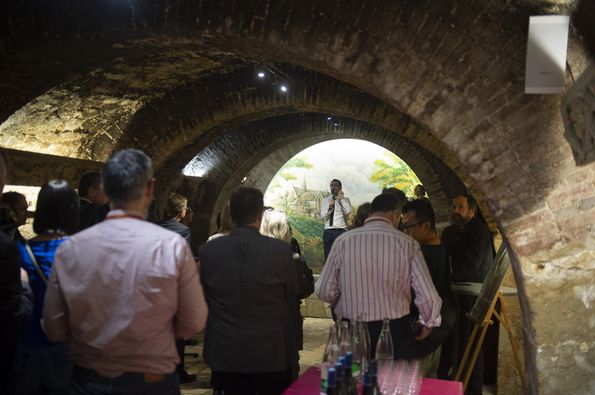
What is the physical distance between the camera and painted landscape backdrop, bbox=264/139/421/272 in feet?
47.8

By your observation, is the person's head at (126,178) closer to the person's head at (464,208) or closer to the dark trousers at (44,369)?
the dark trousers at (44,369)

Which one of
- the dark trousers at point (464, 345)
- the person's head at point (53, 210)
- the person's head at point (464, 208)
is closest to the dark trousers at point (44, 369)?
the person's head at point (53, 210)

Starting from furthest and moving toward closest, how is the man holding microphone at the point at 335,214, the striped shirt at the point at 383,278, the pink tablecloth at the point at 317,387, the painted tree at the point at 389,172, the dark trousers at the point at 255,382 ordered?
the painted tree at the point at 389,172
the man holding microphone at the point at 335,214
the striped shirt at the point at 383,278
the dark trousers at the point at 255,382
the pink tablecloth at the point at 317,387

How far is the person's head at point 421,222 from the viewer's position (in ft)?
14.6

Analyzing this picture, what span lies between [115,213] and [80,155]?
4813mm

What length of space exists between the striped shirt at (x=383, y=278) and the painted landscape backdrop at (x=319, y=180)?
10.7 metres

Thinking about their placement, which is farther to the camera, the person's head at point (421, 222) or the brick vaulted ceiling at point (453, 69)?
the person's head at point (421, 222)

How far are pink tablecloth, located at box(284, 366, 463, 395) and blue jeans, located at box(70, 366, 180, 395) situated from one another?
0.67 m

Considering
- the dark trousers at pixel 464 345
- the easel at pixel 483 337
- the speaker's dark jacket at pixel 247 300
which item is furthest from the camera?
the dark trousers at pixel 464 345

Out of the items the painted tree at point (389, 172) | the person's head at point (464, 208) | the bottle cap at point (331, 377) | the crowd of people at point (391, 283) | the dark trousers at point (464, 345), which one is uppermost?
the painted tree at point (389, 172)

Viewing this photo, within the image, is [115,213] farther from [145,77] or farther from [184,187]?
[184,187]

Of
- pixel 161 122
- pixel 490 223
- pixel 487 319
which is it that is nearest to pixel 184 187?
pixel 161 122

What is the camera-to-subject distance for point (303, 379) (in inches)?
117

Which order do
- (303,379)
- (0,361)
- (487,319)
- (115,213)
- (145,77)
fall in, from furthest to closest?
(145,77) < (487,319) < (303,379) < (0,361) < (115,213)
